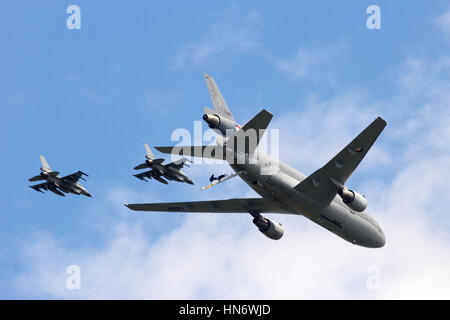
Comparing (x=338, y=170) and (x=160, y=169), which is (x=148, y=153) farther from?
(x=338, y=170)

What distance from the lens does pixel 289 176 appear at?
4288 cm

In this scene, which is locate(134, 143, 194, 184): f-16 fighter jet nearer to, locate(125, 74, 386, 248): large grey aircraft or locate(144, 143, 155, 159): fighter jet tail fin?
locate(144, 143, 155, 159): fighter jet tail fin

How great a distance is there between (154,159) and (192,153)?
9.75 meters

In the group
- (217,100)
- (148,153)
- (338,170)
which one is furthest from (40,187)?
(338,170)

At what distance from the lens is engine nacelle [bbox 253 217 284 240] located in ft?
157

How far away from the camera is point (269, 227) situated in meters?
47.8

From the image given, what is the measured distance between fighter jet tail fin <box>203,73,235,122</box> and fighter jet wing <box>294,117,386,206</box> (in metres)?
6.54

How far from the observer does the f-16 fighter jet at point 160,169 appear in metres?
48.8

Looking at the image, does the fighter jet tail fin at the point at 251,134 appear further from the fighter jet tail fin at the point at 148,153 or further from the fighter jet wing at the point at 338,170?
the fighter jet tail fin at the point at 148,153

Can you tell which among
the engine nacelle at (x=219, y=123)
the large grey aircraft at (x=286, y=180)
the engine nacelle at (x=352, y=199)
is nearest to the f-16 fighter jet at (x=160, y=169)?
the large grey aircraft at (x=286, y=180)

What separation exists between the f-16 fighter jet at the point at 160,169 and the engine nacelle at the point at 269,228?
653 cm

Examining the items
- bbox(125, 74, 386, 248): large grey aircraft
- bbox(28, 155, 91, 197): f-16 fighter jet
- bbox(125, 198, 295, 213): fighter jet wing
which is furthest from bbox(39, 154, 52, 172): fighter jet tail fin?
bbox(125, 74, 386, 248): large grey aircraft
